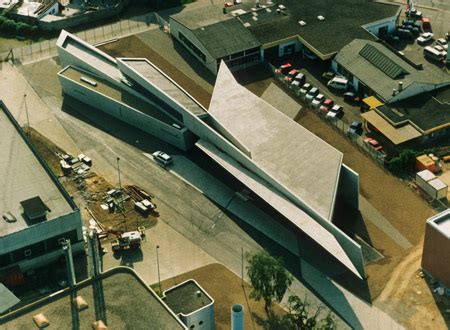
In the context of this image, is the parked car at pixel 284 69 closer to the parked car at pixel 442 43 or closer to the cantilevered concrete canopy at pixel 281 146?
the cantilevered concrete canopy at pixel 281 146

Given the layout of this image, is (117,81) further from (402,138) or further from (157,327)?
(157,327)

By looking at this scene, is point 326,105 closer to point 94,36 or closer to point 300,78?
point 300,78

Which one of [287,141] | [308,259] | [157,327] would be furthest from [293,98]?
[157,327]

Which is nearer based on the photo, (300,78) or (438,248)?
(438,248)

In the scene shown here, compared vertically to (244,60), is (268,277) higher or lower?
higher

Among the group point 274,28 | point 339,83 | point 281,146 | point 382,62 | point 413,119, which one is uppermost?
point 382,62

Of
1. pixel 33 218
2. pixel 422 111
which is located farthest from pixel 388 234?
pixel 33 218

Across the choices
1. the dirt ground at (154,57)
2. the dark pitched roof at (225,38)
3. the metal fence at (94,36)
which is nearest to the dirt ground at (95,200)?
the dirt ground at (154,57)
